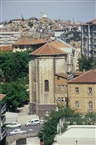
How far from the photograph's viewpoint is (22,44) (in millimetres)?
67250

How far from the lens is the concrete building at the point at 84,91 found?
36.6 metres

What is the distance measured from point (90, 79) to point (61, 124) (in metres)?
18.6

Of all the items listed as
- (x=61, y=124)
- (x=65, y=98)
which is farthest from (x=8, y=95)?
(x=61, y=124)

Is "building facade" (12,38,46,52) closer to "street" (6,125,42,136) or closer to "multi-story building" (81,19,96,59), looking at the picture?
"multi-story building" (81,19,96,59)

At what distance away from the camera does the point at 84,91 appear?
3672 centimetres

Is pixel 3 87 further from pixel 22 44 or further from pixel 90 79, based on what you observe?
pixel 22 44

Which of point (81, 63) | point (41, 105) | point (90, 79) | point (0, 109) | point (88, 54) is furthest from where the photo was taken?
point (88, 54)

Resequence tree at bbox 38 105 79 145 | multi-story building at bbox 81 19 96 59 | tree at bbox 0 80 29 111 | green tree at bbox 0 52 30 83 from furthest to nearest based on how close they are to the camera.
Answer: multi-story building at bbox 81 19 96 59 → green tree at bbox 0 52 30 83 → tree at bbox 0 80 29 111 → tree at bbox 38 105 79 145

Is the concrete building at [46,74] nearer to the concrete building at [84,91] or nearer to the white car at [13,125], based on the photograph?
the concrete building at [84,91]

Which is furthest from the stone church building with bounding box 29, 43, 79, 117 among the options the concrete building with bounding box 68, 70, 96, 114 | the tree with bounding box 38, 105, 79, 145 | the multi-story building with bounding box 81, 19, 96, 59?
the multi-story building with bounding box 81, 19, 96, 59

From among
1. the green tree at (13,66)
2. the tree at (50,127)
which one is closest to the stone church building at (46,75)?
the tree at (50,127)

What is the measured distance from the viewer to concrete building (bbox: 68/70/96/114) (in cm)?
3656

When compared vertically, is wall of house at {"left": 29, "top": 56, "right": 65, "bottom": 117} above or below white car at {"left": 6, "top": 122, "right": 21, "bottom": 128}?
above

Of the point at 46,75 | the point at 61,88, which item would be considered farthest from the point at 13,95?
the point at 61,88
